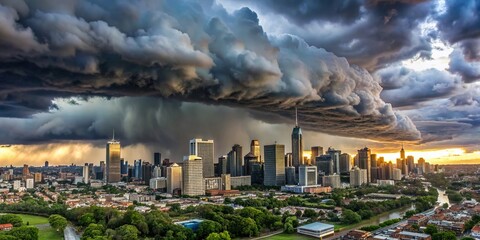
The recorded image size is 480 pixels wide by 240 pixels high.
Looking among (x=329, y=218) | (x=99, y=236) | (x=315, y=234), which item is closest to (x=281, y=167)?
(x=329, y=218)

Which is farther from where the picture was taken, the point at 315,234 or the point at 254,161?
the point at 254,161

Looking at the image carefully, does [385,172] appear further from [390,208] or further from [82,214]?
[82,214]

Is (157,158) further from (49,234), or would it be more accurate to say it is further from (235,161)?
(49,234)

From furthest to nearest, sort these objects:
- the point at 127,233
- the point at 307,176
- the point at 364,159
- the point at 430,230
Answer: the point at 364,159, the point at 307,176, the point at 430,230, the point at 127,233

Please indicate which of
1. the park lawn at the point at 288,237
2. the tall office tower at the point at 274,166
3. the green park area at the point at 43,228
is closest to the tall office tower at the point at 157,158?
the tall office tower at the point at 274,166

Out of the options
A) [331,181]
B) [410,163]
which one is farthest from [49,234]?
[410,163]

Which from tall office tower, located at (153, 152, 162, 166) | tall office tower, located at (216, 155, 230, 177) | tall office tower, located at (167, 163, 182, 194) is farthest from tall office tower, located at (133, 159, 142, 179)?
tall office tower, located at (167, 163, 182, 194)
